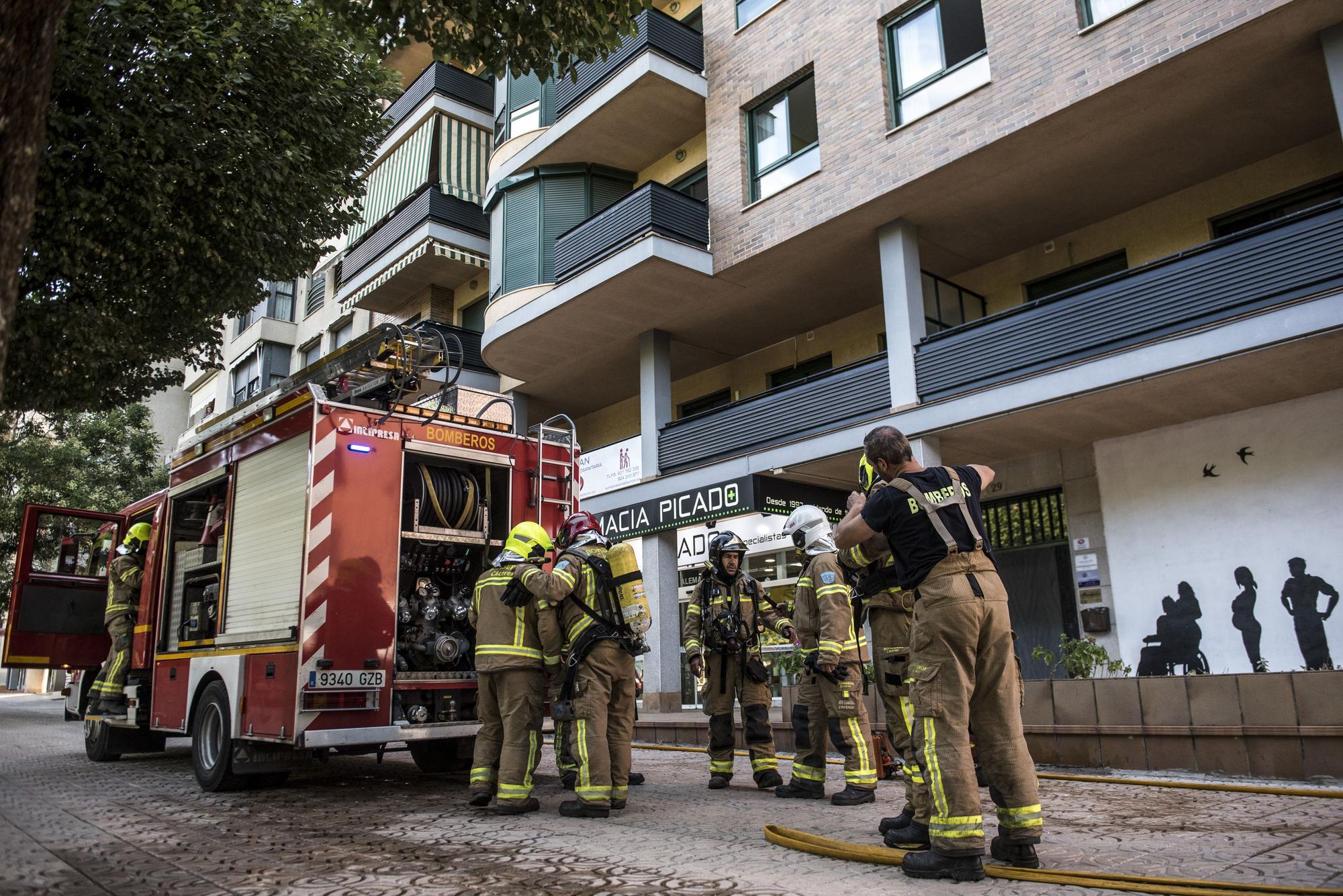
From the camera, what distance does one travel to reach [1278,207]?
11727 mm

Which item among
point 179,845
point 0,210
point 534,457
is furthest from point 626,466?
point 0,210

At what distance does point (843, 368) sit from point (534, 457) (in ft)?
21.5

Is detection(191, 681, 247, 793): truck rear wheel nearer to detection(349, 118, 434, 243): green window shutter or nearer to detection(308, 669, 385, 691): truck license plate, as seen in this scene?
detection(308, 669, 385, 691): truck license plate

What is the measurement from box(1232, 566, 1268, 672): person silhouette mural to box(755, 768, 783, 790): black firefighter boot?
7.05 meters

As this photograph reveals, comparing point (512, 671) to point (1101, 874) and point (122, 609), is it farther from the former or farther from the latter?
point (122, 609)

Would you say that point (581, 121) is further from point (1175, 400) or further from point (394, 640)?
point (394, 640)

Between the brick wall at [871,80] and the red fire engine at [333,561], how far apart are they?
652 cm

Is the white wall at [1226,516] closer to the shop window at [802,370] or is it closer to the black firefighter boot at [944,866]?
the shop window at [802,370]

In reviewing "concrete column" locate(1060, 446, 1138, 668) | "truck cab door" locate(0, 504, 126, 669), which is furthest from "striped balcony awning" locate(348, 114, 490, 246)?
"concrete column" locate(1060, 446, 1138, 668)

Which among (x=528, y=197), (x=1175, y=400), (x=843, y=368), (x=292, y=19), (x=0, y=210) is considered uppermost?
(x=528, y=197)

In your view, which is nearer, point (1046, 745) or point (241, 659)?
point (241, 659)

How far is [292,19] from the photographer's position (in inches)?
393

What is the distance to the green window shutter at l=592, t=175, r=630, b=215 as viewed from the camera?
1816 cm

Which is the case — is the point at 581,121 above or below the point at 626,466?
above
